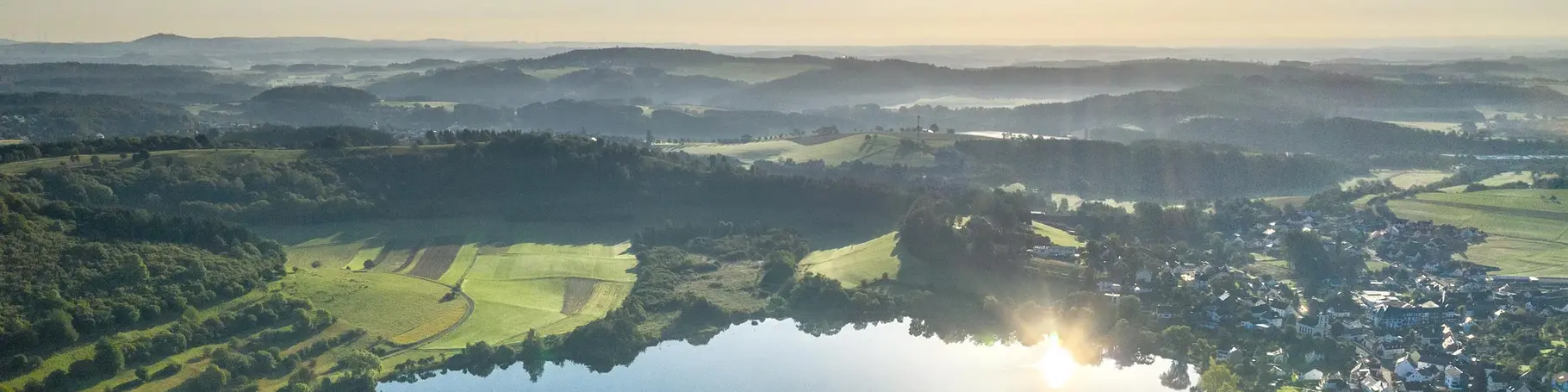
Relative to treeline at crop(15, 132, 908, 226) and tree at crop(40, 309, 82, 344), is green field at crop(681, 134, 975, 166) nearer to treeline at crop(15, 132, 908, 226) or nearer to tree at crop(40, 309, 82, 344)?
treeline at crop(15, 132, 908, 226)

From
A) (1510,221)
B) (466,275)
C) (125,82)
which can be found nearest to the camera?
(466,275)

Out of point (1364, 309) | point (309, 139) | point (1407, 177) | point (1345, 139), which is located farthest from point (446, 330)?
point (1345, 139)

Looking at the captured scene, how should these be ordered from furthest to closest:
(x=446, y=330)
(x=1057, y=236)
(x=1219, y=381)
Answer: (x=1057, y=236) → (x=446, y=330) → (x=1219, y=381)

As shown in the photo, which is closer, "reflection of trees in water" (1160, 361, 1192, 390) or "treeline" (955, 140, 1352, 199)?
"reflection of trees in water" (1160, 361, 1192, 390)

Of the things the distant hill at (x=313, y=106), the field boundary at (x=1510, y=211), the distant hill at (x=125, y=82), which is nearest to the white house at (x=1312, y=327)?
the field boundary at (x=1510, y=211)

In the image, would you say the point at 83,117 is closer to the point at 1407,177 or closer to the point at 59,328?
the point at 59,328

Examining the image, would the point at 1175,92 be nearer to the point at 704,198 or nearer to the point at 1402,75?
the point at 1402,75

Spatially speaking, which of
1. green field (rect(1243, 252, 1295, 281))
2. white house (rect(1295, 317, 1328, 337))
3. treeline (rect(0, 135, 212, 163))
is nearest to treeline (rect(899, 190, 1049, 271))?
green field (rect(1243, 252, 1295, 281))
